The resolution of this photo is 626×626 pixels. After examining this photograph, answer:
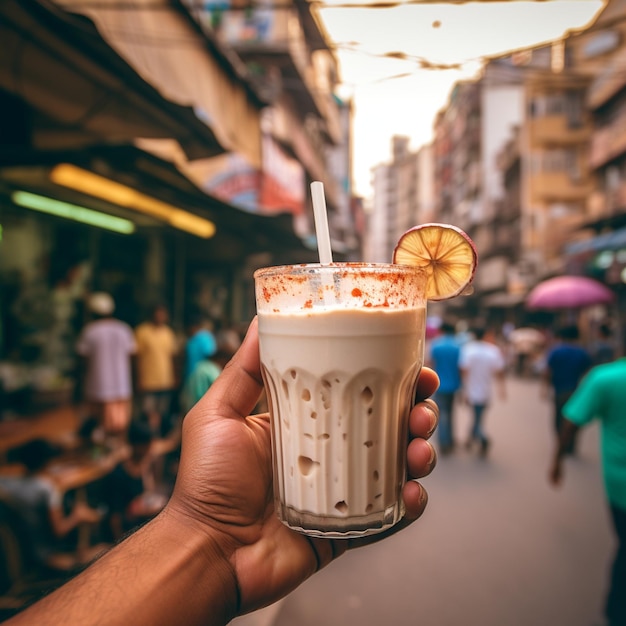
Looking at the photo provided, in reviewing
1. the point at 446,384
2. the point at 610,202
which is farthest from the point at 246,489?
the point at 610,202

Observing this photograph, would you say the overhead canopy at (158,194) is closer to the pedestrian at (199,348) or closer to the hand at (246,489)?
the pedestrian at (199,348)

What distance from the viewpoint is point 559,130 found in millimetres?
26438

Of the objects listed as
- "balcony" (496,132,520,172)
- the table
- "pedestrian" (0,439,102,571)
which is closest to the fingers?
"pedestrian" (0,439,102,571)

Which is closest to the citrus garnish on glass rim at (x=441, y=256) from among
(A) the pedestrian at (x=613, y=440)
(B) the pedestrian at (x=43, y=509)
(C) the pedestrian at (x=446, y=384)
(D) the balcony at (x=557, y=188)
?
(A) the pedestrian at (x=613, y=440)

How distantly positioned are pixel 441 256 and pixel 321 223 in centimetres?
38

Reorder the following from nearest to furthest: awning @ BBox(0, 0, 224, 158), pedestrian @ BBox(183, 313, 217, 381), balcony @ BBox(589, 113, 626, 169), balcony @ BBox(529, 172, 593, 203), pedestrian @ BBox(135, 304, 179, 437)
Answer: awning @ BBox(0, 0, 224, 158) < pedestrian @ BBox(183, 313, 217, 381) < pedestrian @ BBox(135, 304, 179, 437) < balcony @ BBox(589, 113, 626, 169) < balcony @ BBox(529, 172, 593, 203)

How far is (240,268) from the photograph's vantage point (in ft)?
36.8

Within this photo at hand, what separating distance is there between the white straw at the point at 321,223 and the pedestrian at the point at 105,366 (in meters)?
4.43

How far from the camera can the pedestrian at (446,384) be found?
7336mm

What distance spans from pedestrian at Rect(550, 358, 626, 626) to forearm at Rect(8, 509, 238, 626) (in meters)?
2.66

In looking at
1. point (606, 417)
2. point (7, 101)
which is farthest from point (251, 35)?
point (606, 417)

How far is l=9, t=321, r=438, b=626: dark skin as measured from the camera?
47.8 inches

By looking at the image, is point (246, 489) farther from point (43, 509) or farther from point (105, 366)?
point (105, 366)

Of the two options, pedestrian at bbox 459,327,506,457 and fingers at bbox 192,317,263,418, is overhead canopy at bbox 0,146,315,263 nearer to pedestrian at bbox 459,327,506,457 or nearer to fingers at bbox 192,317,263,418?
fingers at bbox 192,317,263,418
